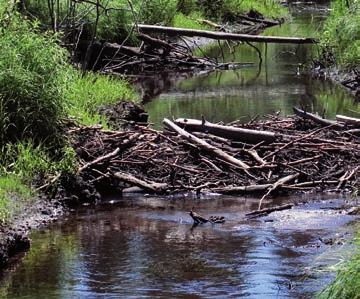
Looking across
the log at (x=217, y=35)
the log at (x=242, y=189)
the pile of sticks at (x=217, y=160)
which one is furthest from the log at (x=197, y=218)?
the log at (x=217, y=35)

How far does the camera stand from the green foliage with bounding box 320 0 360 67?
74.0ft

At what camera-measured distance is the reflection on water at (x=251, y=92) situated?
62.5 ft

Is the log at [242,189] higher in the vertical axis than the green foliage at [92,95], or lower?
lower

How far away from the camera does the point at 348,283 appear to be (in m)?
6.72

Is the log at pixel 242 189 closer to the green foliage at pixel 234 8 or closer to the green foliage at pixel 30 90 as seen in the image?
the green foliage at pixel 30 90

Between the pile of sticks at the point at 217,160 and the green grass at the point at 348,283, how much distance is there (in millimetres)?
4797

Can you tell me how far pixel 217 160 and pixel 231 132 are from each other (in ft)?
2.27

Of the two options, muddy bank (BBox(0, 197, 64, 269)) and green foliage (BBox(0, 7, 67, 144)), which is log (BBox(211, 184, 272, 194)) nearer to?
muddy bank (BBox(0, 197, 64, 269))

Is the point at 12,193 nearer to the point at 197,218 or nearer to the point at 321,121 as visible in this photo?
the point at 197,218

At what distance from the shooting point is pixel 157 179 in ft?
41.2

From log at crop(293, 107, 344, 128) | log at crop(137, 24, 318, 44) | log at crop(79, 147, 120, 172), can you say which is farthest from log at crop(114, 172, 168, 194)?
log at crop(137, 24, 318, 44)

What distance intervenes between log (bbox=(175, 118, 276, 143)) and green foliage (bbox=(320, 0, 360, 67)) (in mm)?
9581

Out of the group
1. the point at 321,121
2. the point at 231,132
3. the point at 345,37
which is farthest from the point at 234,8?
the point at 231,132

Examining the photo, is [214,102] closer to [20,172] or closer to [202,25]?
[20,172]
